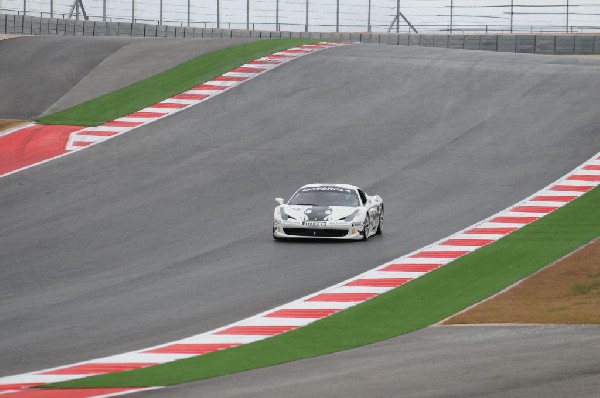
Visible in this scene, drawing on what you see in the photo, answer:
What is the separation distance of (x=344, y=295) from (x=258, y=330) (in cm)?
288

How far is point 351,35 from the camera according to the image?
60.3 metres

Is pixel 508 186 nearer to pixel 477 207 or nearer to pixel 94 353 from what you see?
pixel 477 207

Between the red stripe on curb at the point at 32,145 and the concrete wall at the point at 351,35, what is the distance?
719 inches

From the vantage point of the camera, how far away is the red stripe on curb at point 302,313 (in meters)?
17.3

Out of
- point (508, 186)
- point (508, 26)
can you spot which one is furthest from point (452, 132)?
point (508, 26)

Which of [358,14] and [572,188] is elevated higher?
[358,14]

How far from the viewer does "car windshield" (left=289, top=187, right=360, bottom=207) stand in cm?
2477

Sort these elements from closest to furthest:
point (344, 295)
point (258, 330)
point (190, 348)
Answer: point (190, 348) → point (258, 330) → point (344, 295)

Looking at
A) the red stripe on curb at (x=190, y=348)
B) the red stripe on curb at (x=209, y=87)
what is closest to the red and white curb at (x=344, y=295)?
the red stripe on curb at (x=190, y=348)

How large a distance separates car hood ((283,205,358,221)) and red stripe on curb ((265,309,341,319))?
635 centimetres

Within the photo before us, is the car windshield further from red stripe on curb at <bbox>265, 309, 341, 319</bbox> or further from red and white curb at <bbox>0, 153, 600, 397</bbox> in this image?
red stripe on curb at <bbox>265, 309, 341, 319</bbox>

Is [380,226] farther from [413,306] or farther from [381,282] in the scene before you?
[413,306]

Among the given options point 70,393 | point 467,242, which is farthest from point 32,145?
point 70,393

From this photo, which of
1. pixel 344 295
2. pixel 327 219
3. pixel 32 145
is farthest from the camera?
pixel 32 145
